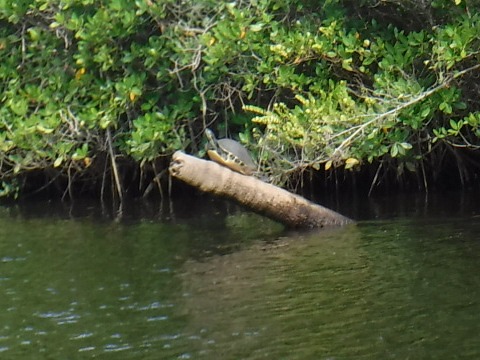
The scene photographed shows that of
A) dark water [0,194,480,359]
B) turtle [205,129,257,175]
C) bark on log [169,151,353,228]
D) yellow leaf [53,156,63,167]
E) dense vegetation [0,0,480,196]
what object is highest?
dense vegetation [0,0,480,196]

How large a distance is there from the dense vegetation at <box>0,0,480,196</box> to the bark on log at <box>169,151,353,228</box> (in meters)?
0.37

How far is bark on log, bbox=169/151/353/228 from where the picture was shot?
12016 mm

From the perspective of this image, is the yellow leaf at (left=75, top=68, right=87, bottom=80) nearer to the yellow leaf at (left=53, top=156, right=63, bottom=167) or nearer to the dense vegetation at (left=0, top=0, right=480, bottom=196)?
the dense vegetation at (left=0, top=0, right=480, bottom=196)

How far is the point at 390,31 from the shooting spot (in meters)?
13.3

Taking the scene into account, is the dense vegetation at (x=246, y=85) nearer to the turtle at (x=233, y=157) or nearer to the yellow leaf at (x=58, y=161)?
the yellow leaf at (x=58, y=161)

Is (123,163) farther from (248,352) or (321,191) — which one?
(248,352)

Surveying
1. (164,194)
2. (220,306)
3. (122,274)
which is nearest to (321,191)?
(164,194)

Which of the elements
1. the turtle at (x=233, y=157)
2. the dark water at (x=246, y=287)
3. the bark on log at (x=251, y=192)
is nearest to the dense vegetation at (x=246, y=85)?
the turtle at (x=233, y=157)

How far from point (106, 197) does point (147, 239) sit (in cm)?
420

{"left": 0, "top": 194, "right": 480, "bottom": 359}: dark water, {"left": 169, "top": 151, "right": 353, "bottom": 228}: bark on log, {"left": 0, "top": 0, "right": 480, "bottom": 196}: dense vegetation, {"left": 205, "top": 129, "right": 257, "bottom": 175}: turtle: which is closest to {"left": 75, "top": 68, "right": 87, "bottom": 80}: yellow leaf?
{"left": 0, "top": 0, "right": 480, "bottom": 196}: dense vegetation

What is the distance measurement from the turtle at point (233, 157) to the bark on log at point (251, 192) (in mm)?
332

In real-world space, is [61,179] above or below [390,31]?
below

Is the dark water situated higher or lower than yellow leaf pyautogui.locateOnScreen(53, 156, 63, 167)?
lower

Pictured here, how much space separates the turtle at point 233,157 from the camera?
1268cm
